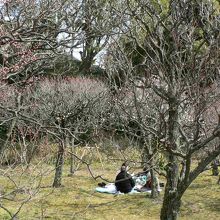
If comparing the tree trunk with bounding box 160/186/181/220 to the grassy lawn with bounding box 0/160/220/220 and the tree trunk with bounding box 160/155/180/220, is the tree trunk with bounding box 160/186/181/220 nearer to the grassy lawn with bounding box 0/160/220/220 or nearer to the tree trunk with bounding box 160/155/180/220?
the tree trunk with bounding box 160/155/180/220

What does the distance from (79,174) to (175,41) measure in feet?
38.2

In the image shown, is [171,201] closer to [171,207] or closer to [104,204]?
[171,207]

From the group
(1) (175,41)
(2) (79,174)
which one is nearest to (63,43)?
(1) (175,41)

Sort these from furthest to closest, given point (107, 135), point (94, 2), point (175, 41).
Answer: point (107, 135)
point (94, 2)
point (175, 41)

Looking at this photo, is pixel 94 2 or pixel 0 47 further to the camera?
pixel 94 2

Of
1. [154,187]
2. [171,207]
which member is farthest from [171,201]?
[154,187]

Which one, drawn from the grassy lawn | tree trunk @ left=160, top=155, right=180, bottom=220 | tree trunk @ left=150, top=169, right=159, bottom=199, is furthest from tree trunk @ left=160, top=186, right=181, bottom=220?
tree trunk @ left=150, top=169, right=159, bottom=199

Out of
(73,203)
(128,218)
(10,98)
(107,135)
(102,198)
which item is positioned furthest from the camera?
(107,135)

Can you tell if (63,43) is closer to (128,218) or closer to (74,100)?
(128,218)

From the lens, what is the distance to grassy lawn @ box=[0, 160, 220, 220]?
35.9 feet

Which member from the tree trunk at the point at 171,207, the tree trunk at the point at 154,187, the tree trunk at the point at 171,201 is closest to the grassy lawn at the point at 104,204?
the tree trunk at the point at 154,187

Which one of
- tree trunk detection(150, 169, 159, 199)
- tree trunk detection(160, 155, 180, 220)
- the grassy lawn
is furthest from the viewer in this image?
tree trunk detection(150, 169, 159, 199)

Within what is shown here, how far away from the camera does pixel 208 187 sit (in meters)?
14.0

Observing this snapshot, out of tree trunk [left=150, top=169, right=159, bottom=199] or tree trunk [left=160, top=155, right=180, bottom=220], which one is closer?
tree trunk [left=160, top=155, right=180, bottom=220]
